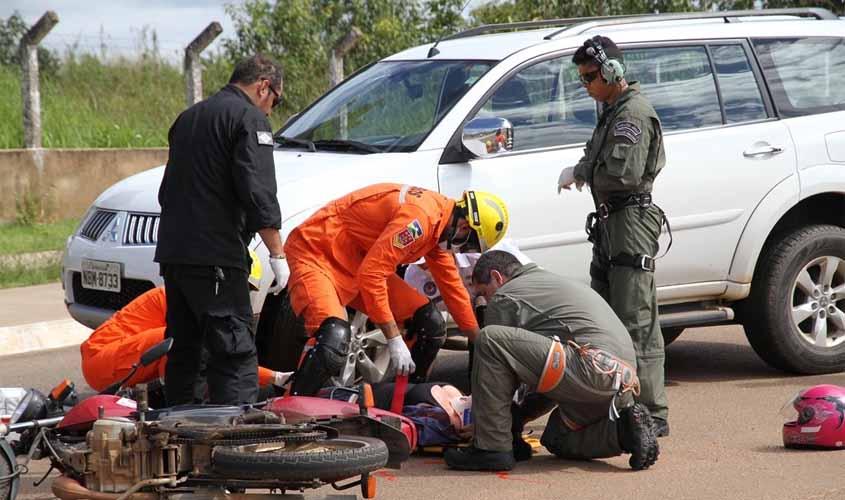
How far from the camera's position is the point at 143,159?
15.4 metres

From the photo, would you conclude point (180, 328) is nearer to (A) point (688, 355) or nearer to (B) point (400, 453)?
(B) point (400, 453)

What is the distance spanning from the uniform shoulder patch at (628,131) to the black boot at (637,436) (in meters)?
1.37

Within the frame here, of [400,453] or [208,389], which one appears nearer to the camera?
[400,453]

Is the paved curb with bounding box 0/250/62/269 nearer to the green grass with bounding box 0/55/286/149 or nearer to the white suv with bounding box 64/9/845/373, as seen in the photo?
the green grass with bounding box 0/55/286/149

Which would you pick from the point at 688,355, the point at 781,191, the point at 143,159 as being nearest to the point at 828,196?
the point at 781,191

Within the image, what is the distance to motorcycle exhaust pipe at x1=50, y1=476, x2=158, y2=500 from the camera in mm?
4941

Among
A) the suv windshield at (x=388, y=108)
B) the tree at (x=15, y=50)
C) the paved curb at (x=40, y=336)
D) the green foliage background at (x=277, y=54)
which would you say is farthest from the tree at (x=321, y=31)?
the suv windshield at (x=388, y=108)

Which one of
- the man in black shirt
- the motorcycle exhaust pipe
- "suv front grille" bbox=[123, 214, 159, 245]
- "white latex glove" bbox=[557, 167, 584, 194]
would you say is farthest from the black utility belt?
the motorcycle exhaust pipe

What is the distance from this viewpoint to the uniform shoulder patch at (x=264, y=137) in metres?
5.94

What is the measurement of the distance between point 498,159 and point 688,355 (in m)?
2.60

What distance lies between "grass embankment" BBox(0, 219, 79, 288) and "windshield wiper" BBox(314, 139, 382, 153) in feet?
15.7

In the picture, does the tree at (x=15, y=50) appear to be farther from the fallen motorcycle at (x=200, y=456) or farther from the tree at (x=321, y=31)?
the fallen motorcycle at (x=200, y=456)

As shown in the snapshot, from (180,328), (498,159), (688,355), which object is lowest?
(688,355)

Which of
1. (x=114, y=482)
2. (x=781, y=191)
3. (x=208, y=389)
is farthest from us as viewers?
(x=781, y=191)
